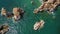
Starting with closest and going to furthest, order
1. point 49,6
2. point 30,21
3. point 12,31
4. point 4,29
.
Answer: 1. point 12,31
2. point 4,29
3. point 30,21
4. point 49,6

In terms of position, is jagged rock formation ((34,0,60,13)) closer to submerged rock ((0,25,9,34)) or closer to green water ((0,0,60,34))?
green water ((0,0,60,34))

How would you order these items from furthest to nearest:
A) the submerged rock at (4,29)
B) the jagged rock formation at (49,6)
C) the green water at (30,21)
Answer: the jagged rock formation at (49,6) → the submerged rock at (4,29) → the green water at (30,21)

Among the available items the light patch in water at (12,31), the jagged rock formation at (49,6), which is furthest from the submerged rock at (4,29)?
the jagged rock formation at (49,6)

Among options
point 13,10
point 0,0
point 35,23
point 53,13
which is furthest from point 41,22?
point 0,0

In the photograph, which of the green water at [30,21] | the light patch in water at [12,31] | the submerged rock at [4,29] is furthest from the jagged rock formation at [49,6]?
the submerged rock at [4,29]

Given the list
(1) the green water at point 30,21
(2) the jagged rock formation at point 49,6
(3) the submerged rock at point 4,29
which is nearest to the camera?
(1) the green water at point 30,21

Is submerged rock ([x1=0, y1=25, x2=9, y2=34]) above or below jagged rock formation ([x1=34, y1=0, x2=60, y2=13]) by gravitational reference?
below

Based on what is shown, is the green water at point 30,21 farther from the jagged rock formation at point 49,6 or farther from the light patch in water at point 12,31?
the jagged rock formation at point 49,6

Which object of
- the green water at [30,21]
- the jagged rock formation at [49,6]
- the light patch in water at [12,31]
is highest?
the jagged rock formation at [49,6]

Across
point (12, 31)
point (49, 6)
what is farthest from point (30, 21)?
point (49, 6)

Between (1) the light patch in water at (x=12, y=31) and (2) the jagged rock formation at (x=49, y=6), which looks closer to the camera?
(1) the light patch in water at (x=12, y=31)

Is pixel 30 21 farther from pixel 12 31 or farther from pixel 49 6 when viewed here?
pixel 49 6

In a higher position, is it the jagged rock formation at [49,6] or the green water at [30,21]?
the jagged rock formation at [49,6]

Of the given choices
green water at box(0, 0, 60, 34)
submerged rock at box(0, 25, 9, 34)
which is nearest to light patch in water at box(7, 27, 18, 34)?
green water at box(0, 0, 60, 34)
